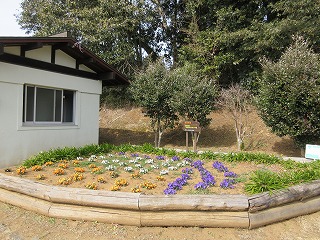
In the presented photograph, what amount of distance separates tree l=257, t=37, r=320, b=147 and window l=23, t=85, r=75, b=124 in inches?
291

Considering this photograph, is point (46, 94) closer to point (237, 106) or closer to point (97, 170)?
point (97, 170)

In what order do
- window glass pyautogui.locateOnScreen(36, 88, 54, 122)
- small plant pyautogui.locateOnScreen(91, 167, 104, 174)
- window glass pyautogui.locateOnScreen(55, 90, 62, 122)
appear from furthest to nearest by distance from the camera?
window glass pyautogui.locateOnScreen(55, 90, 62, 122) < window glass pyautogui.locateOnScreen(36, 88, 54, 122) < small plant pyautogui.locateOnScreen(91, 167, 104, 174)

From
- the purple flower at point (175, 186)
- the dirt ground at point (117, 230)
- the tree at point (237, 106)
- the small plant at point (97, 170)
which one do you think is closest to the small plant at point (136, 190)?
the purple flower at point (175, 186)

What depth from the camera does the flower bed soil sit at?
175 inches

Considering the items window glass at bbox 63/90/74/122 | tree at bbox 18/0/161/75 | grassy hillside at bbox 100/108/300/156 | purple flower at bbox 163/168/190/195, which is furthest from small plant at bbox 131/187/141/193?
tree at bbox 18/0/161/75

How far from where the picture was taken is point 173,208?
350 cm

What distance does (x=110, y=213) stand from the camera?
11.9 feet

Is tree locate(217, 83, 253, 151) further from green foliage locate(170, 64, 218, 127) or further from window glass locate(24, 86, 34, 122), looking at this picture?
window glass locate(24, 86, 34, 122)

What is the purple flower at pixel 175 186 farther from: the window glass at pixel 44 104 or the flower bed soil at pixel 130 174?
the window glass at pixel 44 104

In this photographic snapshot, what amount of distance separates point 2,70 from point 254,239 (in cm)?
716

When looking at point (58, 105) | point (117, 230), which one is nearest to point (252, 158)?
point (117, 230)

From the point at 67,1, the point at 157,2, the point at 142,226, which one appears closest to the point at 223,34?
the point at 157,2

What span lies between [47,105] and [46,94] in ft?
1.23

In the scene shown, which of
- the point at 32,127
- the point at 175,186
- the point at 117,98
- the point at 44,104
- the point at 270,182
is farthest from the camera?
the point at 117,98
